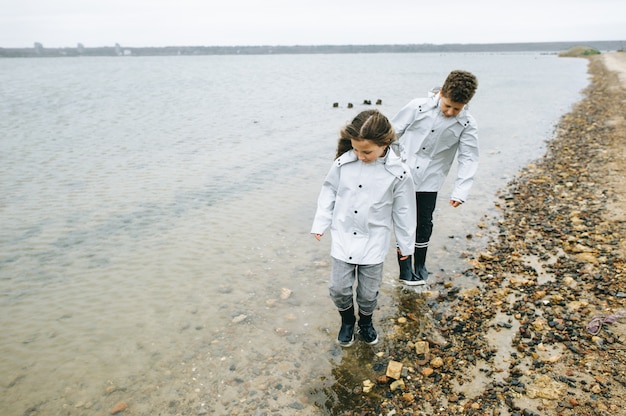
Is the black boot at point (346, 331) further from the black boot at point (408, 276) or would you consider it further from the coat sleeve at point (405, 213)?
the black boot at point (408, 276)

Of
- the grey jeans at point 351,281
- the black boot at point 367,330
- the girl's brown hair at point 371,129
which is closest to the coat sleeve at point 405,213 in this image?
Result: the grey jeans at point 351,281

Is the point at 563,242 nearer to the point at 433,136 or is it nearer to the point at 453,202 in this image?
the point at 453,202

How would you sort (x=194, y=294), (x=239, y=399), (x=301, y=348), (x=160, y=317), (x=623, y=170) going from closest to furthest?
(x=239, y=399) < (x=301, y=348) < (x=160, y=317) < (x=194, y=294) < (x=623, y=170)

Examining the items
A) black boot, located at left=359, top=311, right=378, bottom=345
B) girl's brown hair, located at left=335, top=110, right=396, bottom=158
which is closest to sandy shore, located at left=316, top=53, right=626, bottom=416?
black boot, located at left=359, top=311, right=378, bottom=345

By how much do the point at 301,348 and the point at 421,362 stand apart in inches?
50.8

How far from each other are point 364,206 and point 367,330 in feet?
4.79

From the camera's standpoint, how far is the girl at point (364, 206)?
12.2ft

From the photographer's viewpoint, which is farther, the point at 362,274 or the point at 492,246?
the point at 492,246

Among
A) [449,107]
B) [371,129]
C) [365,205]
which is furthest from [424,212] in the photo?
[371,129]

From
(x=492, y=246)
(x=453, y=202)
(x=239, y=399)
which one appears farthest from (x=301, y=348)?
(x=492, y=246)

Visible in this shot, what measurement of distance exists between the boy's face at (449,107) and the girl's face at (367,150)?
1167mm

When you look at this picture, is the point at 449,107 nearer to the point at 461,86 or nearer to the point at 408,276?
the point at 461,86

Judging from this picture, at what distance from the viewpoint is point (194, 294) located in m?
5.83

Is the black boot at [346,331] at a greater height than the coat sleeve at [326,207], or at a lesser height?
lesser
